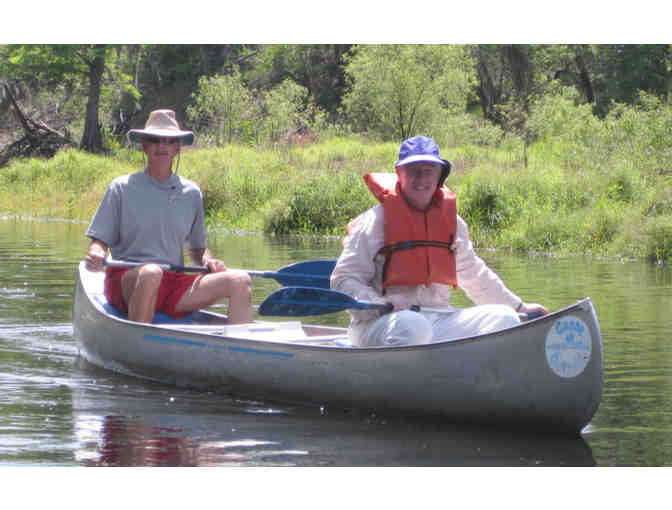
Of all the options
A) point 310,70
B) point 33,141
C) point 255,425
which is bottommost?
point 255,425

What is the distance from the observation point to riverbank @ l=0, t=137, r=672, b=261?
45.4 ft

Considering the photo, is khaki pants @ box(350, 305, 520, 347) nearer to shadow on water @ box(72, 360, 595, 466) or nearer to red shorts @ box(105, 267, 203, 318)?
shadow on water @ box(72, 360, 595, 466)

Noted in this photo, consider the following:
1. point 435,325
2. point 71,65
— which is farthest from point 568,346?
point 71,65

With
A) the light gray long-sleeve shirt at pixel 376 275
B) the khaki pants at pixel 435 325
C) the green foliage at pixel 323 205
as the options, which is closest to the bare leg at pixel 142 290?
the light gray long-sleeve shirt at pixel 376 275

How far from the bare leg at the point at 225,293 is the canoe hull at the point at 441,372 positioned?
1.03ft

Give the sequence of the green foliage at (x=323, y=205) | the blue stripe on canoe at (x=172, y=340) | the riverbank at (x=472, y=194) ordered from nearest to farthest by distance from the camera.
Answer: the blue stripe on canoe at (x=172, y=340) < the riverbank at (x=472, y=194) < the green foliage at (x=323, y=205)

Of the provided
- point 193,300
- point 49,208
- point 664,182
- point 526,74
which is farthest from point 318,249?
point 526,74

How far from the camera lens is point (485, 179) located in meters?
15.7

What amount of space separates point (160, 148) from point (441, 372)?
2133 millimetres

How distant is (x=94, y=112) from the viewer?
30422 millimetres

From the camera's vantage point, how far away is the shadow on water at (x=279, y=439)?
4.37 m

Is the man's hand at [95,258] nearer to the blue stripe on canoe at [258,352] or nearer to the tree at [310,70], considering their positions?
the blue stripe on canoe at [258,352]

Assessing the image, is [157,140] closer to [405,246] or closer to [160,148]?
[160,148]

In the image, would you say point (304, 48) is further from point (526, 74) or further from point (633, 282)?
point (633, 282)
